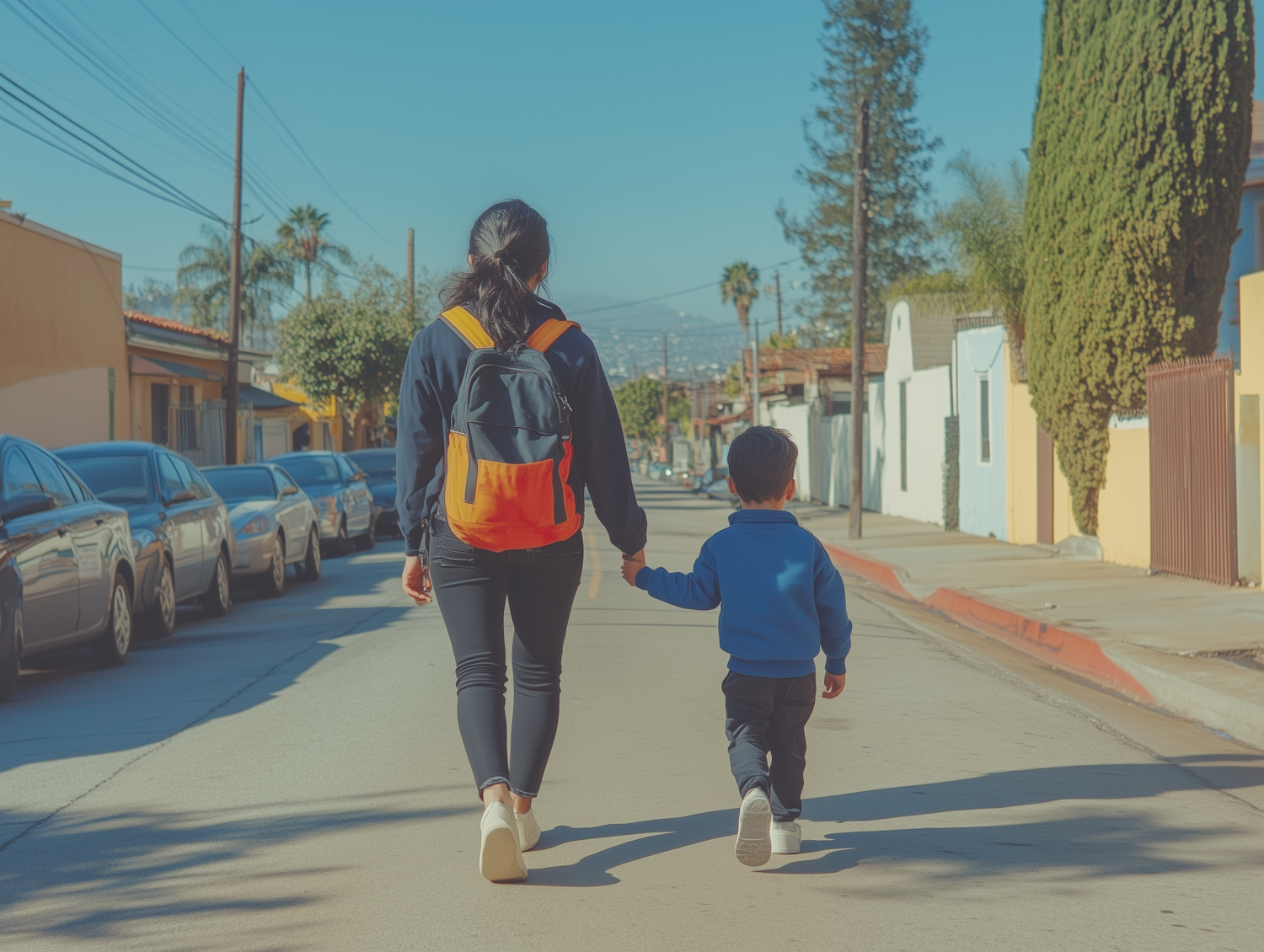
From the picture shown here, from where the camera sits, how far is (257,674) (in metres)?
8.33

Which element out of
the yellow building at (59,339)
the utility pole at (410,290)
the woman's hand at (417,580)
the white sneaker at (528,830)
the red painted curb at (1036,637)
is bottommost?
the red painted curb at (1036,637)

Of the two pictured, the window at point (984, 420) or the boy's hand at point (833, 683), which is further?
the window at point (984, 420)

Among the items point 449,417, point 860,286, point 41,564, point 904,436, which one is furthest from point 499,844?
point 904,436

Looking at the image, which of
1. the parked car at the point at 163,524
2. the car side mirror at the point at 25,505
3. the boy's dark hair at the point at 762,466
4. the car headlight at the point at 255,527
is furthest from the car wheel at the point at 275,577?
the boy's dark hair at the point at 762,466

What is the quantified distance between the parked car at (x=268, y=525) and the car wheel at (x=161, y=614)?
269cm

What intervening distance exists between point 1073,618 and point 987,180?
10573 mm

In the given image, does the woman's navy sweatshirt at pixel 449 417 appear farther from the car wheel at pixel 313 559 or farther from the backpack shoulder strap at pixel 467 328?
the car wheel at pixel 313 559

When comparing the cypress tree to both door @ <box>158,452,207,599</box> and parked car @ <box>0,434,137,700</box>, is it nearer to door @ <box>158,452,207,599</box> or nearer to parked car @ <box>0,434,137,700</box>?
door @ <box>158,452,207,599</box>

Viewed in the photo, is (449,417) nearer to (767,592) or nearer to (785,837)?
(767,592)

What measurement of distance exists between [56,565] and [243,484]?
23.5ft

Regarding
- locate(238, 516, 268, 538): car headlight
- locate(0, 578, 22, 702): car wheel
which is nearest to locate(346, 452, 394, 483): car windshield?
locate(238, 516, 268, 538): car headlight

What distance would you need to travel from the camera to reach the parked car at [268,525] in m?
13.5

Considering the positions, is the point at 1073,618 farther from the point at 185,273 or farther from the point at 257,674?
the point at 185,273

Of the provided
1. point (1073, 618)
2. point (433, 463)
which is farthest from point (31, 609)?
point (1073, 618)
